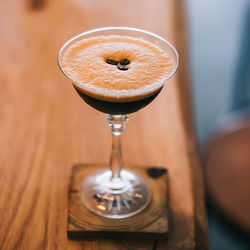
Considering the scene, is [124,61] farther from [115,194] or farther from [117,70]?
[115,194]

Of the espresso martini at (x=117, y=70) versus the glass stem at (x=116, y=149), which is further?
the glass stem at (x=116, y=149)

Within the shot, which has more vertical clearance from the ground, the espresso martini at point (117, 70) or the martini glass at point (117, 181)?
the espresso martini at point (117, 70)

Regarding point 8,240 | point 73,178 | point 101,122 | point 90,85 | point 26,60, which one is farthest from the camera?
point 26,60

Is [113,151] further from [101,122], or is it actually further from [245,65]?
[245,65]

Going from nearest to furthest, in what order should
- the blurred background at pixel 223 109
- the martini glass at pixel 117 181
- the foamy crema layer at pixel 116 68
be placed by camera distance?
the foamy crema layer at pixel 116 68 < the martini glass at pixel 117 181 < the blurred background at pixel 223 109

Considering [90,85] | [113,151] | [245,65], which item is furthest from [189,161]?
[245,65]

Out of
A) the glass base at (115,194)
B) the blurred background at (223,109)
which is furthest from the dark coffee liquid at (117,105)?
the blurred background at (223,109)

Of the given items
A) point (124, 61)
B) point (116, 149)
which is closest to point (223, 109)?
point (116, 149)

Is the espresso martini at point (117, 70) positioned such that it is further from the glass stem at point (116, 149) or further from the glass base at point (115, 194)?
the glass base at point (115, 194)
